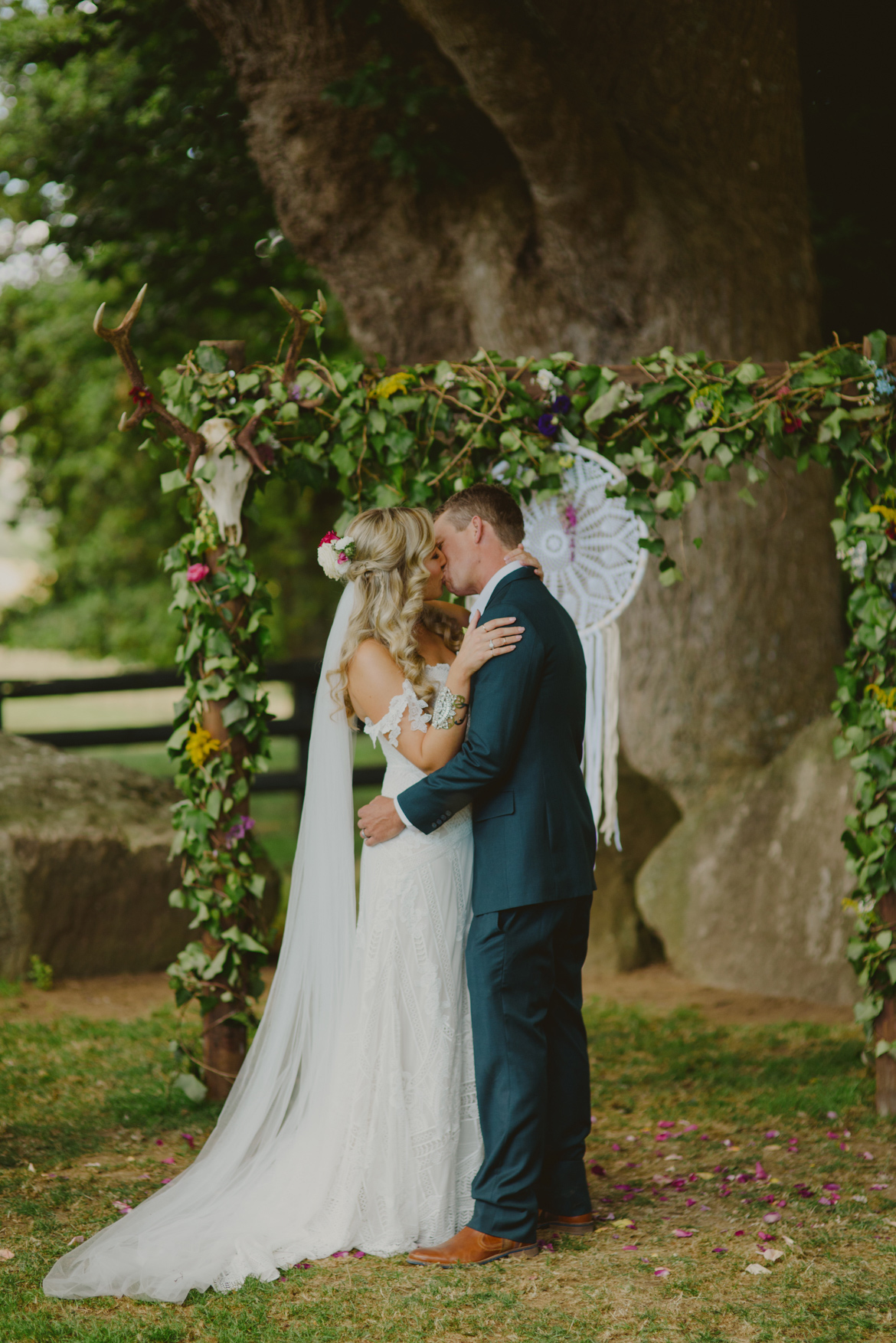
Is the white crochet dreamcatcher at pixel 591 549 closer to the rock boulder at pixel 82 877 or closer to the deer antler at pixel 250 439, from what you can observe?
the deer antler at pixel 250 439

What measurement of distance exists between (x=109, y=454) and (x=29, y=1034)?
29.7ft

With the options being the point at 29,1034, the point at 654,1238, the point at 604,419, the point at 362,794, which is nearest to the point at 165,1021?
the point at 29,1034

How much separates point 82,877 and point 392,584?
12.6ft

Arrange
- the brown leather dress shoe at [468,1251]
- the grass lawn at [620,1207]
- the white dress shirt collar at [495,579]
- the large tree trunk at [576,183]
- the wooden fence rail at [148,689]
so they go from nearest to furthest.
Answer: the grass lawn at [620,1207] < the brown leather dress shoe at [468,1251] < the white dress shirt collar at [495,579] < the large tree trunk at [576,183] < the wooden fence rail at [148,689]

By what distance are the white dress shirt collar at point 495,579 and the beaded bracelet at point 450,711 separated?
0.29m

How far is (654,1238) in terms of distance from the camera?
3520 millimetres

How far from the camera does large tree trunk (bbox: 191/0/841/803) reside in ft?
22.4

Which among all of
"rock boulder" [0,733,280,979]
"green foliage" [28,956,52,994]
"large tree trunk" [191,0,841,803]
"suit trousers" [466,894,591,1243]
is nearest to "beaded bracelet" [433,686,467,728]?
"suit trousers" [466,894,591,1243]

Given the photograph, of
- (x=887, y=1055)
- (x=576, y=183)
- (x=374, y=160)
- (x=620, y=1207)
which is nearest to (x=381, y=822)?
(x=620, y=1207)

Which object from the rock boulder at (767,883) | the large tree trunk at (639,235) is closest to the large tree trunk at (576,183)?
the large tree trunk at (639,235)

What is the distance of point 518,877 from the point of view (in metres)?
3.33

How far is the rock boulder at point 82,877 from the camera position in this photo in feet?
21.4

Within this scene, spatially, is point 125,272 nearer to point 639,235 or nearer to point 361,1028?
point 639,235

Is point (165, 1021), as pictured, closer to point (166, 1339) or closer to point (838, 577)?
point (166, 1339)
